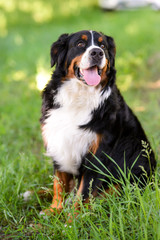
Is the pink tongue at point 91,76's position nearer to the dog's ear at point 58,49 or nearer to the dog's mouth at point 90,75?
the dog's mouth at point 90,75

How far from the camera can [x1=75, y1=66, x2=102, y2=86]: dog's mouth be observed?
2699 millimetres

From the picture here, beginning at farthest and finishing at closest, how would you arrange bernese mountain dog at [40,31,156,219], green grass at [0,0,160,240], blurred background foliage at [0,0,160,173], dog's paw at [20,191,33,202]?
blurred background foliage at [0,0,160,173]
dog's paw at [20,191,33,202]
bernese mountain dog at [40,31,156,219]
green grass at [0,0,160,240]

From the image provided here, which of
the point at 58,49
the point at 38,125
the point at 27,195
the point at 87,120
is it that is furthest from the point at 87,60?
the point at 38,125

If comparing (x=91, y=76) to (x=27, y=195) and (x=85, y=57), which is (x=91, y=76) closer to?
(x=85, y=57)

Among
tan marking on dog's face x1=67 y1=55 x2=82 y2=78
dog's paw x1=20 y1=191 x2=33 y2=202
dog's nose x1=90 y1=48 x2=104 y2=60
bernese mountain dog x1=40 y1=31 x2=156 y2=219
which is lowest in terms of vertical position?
dog's paw x1=20 y1=191 x2=33 y2=202

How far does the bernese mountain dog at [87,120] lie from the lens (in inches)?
106

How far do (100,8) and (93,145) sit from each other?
1522cm

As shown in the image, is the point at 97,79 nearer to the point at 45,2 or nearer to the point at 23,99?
the point at 23,99

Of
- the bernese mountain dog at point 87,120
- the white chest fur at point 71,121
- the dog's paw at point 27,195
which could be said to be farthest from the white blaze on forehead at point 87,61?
the dog's paw at point 27,195

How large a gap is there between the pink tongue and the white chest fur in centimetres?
8

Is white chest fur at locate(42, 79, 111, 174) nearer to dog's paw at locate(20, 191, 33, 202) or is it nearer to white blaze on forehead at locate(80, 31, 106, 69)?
white blaze on forehead at locate(80, 31, 106, 69)

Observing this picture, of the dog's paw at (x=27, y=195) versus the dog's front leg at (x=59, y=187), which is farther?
the dog's paw at (x=27, y=195)

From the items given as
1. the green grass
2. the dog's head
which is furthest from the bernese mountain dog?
the green grass

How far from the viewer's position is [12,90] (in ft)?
20.1
